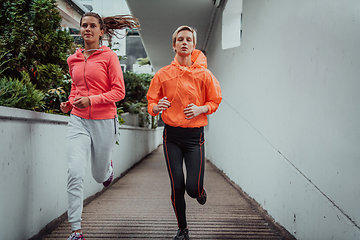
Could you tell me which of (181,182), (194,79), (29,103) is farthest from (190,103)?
(29,103)

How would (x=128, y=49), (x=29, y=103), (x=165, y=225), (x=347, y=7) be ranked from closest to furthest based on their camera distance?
(x=347, y=7) → (x=29, y=103) → (x=165, y=225) → (x=128, y=49)

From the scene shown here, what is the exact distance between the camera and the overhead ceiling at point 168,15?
245 inches

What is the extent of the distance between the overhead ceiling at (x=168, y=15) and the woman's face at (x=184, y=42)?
4.00 m

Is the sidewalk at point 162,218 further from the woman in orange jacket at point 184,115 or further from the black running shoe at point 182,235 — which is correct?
the woman in orange jacket at point 184,115

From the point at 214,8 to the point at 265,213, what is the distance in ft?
15.7

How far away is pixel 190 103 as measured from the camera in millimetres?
2363

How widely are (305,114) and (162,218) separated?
74.1 inches

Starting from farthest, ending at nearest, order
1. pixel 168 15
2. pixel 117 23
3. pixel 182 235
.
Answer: pixel 168 15, pixel 117 23, pixel 182 235

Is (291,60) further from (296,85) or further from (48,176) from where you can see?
(48,176)

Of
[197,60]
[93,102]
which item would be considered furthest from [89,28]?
[197,60]

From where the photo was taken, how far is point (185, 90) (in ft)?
7.79

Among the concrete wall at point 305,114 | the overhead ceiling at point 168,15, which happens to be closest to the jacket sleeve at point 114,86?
the concrete wall at point 305,114

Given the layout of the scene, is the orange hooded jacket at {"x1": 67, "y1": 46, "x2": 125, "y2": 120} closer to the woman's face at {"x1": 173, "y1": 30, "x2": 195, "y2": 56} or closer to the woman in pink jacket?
the woman in pink jacket

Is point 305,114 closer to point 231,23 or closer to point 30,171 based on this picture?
point 30,171
